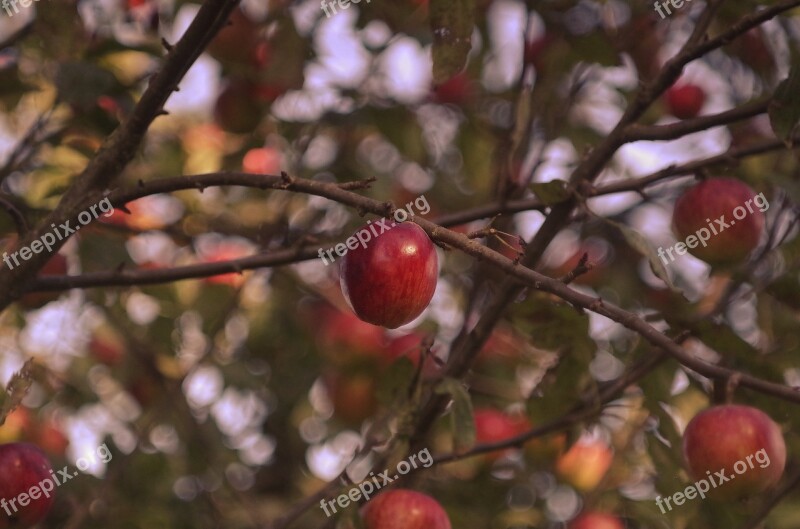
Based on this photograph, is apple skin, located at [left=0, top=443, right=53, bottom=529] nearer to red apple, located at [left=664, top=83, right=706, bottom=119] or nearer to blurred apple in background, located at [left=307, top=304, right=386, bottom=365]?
blurred apple in background, located at [left=307, top=304, right=386, bottom=365]

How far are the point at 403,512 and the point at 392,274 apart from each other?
0.49 metres

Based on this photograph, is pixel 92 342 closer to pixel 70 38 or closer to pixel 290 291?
pixel 290 291

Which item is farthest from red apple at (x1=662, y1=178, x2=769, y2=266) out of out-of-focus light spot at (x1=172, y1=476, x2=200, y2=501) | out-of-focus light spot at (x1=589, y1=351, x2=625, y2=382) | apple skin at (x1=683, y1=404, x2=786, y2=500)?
out-of-focus light spot at (x1=172, y1=476, x2=200, y2=501)

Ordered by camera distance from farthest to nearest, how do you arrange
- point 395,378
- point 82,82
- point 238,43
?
point 238,43, point 395,378, point 82,82

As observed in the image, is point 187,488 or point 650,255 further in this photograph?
point 187,488

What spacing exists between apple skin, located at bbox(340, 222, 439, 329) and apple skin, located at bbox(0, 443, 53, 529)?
0.65 meters

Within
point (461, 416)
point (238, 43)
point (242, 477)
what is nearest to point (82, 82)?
point (238, 43)

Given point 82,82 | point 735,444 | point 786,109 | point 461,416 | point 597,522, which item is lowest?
point 597,522

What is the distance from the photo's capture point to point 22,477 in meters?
1.57

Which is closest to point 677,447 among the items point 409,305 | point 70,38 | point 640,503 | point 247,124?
point 640,503

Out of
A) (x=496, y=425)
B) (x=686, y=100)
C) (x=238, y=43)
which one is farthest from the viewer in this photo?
(x=686, y=100)

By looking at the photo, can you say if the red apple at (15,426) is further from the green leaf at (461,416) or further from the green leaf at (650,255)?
the green leaf at (650,255)

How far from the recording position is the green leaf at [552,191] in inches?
58.2

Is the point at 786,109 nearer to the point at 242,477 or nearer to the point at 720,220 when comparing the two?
the point at 720,220
